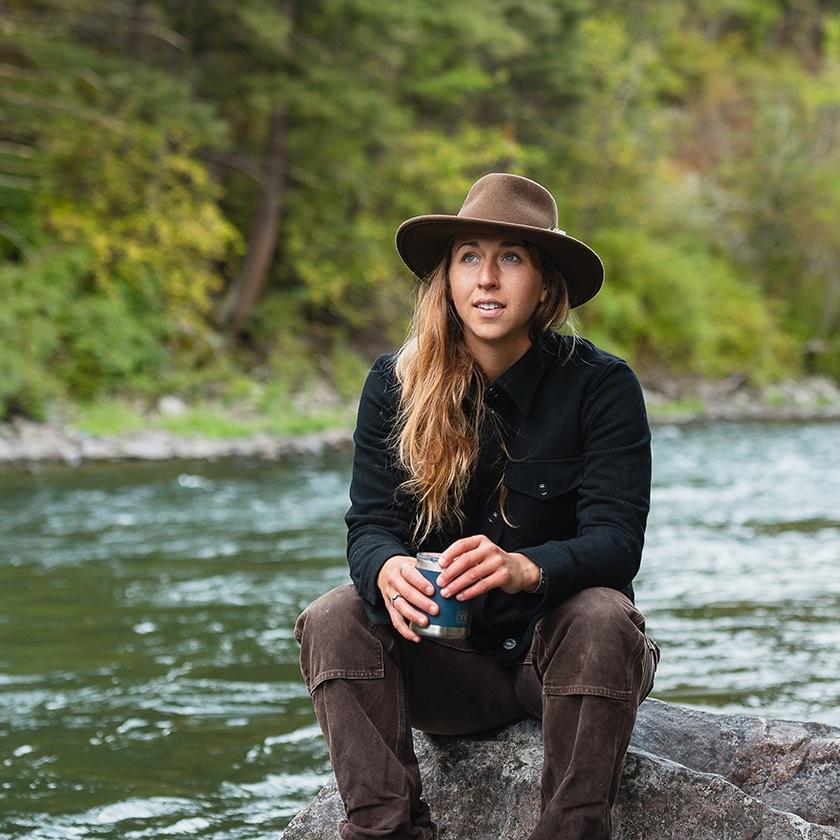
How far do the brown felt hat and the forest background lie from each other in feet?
43.7

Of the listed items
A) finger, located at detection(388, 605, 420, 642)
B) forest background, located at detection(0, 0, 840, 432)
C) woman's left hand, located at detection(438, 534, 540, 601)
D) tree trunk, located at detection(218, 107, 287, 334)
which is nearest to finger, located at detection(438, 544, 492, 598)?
woman's left hand, located at detection(438, 534, 540, 601)

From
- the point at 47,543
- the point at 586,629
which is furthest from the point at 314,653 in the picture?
the point at 47,543

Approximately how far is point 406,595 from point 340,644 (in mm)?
203

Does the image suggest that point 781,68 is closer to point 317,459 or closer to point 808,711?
point 317,459

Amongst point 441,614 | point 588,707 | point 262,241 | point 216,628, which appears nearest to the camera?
point 588,707

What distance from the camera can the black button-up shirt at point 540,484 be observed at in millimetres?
2832

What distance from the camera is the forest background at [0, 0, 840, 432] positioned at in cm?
1728

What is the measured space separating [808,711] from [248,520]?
19.7 feet

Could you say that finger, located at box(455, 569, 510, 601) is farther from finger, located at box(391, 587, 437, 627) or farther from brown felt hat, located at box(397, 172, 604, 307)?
brown felt hat, located at box(397, 172, 604, 307)

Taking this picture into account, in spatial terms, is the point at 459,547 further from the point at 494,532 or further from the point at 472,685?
the point at 472,685

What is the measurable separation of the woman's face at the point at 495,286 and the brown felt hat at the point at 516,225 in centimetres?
4

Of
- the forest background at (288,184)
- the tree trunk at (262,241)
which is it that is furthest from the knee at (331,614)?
the tree trunk at (262,241)

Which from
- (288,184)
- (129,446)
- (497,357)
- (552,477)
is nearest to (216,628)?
(497,357)

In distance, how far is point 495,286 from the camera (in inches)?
121
